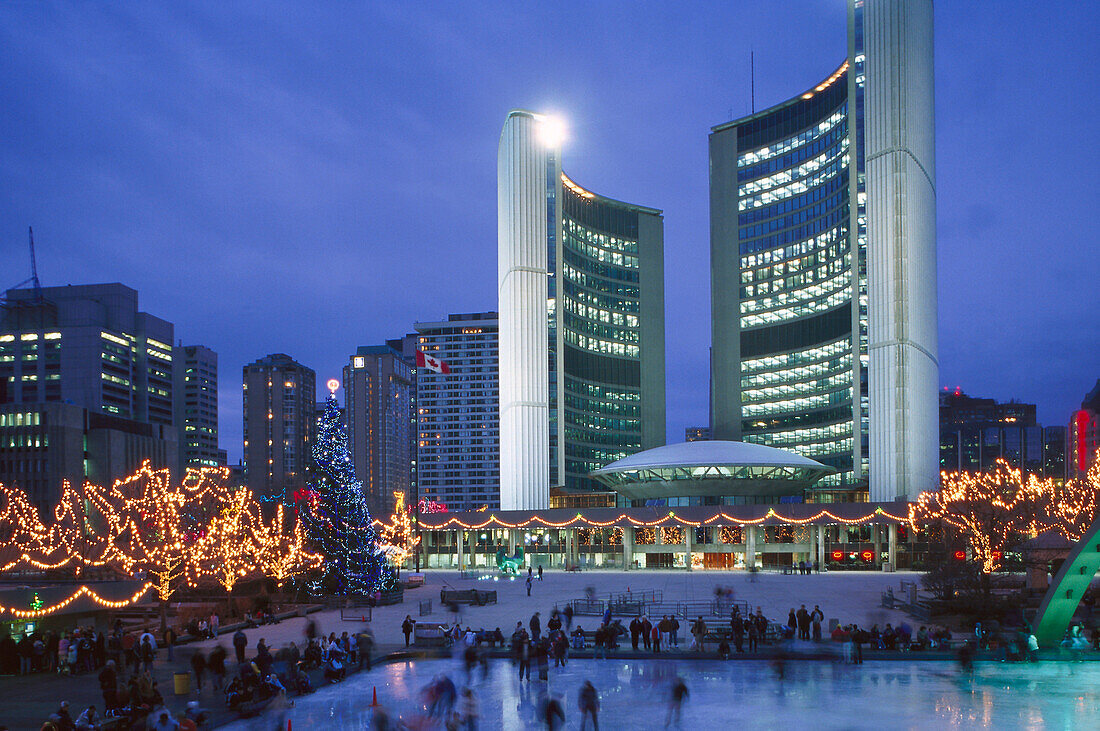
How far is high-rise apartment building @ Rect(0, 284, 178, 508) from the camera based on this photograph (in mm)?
124375

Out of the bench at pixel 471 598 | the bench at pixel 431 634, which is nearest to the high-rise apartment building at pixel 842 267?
the bench at pixel 471 598

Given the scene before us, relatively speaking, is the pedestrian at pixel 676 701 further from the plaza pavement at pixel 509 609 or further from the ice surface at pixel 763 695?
the plaza pavement at pixel 509 609

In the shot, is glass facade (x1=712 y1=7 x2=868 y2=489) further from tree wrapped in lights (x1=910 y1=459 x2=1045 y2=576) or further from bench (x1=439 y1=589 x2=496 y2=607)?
bench (x1=439 y1=589 x2=496 y2=607)

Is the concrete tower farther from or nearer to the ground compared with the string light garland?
farther from the ground

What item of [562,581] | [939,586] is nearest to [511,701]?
[939,586]

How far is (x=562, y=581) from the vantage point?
6362 centimetres

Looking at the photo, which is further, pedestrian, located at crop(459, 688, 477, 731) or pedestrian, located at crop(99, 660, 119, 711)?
pedestrian, located at crop(99, 660, 119, 711)

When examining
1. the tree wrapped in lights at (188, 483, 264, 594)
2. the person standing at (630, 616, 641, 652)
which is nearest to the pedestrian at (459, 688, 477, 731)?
the person standing at (630, 616, 641, 652)

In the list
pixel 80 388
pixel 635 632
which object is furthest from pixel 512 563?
pixel 80 388

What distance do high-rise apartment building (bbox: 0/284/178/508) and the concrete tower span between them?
2488 inches

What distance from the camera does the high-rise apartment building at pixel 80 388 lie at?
4897 inches

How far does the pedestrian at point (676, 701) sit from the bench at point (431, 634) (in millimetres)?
13584

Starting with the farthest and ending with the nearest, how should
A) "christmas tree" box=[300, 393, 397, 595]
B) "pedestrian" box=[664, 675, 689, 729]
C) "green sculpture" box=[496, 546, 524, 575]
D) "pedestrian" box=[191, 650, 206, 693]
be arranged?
"green sculpture" box=[496, 546, 524, 575] → "christmas tree" box=[300, 393, 397, 595] → "pedestrian" box=[191, 650, 206, 693] → "pedestrian" box=[664, 675, 689, 729]

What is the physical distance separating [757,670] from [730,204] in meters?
109
